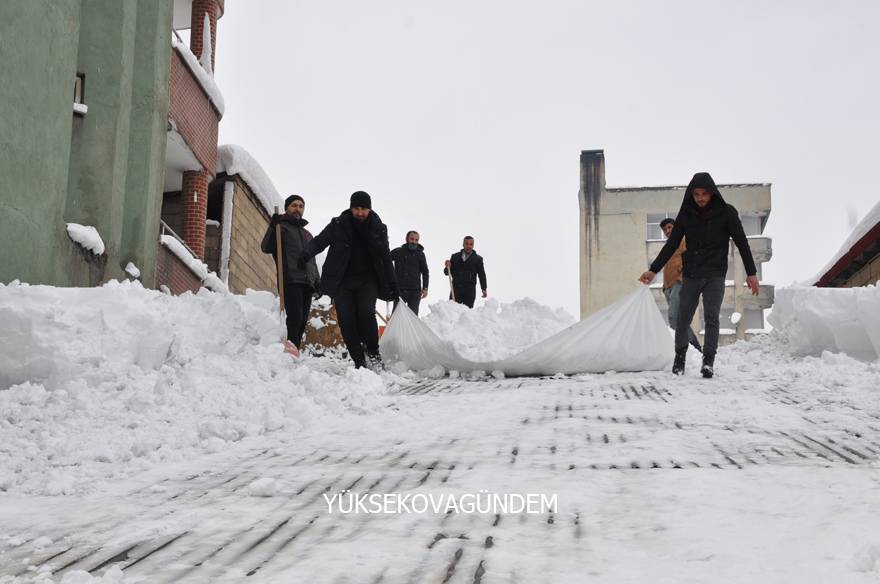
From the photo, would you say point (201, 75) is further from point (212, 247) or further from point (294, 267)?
point (294, 267)

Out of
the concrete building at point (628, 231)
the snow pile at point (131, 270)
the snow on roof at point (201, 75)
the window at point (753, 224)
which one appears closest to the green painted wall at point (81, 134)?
the snow pile at point (131, 270)

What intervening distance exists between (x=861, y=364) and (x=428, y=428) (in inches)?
177

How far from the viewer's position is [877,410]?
4559 millimetres

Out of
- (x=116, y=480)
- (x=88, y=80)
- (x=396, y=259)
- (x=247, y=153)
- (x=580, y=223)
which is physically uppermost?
(x=580, y=223)

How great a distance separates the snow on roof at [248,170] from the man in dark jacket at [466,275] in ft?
10.7

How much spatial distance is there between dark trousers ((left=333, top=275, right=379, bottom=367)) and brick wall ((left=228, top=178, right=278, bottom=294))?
793 centimetres

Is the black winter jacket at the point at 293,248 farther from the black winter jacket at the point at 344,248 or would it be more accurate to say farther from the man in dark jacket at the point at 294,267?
the black winter jacket at the point at 344,248

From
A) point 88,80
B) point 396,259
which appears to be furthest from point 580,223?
point 88,80

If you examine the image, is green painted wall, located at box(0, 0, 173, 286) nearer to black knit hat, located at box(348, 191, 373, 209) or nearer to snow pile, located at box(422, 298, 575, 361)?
black knit hat, located at box(348, 191, 373, 209)

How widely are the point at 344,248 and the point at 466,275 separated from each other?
6033 mm

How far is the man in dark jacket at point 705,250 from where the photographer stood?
6891 millimetres

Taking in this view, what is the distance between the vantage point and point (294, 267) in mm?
7977

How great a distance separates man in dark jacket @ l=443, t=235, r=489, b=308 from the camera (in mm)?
13148

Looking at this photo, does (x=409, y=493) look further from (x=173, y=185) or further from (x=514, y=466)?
(x=173, y=185)
